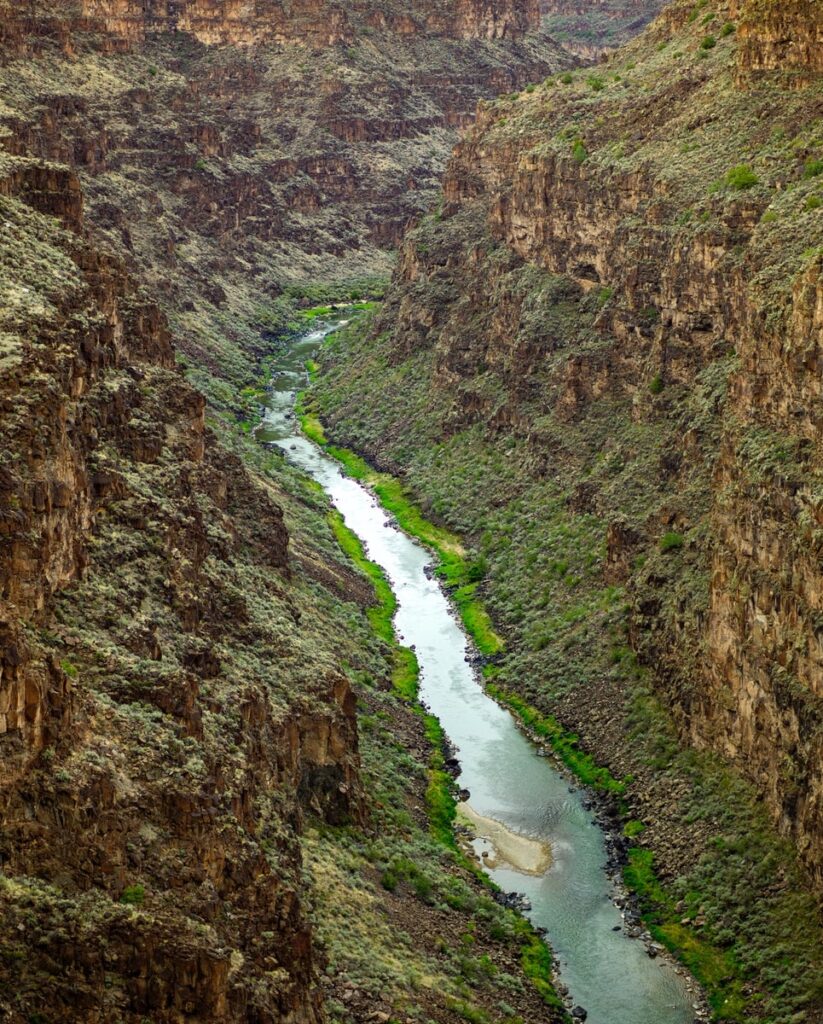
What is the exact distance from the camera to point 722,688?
87250 mm

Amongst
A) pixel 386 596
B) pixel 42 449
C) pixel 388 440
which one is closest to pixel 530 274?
pixel 388 440

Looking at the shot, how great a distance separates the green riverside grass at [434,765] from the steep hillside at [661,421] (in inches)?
207

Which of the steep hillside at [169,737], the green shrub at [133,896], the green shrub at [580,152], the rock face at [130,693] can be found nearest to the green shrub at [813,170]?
the green shrub at [580,152]

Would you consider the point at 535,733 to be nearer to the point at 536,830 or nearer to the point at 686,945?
the point at 536,830

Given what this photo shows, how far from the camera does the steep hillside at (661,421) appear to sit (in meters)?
80.2

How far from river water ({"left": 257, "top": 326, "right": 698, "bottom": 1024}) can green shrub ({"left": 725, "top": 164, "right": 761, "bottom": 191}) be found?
29.9 meters

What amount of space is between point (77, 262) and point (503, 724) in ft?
103

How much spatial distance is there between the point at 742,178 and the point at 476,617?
96.7 feet

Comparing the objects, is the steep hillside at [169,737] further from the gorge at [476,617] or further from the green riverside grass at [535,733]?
the green riverside grass at [535,733]

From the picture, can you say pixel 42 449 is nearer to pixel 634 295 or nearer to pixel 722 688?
pixel 722 688

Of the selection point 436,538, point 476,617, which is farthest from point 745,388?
point 436,538

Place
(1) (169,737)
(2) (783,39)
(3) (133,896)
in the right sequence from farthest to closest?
(2) (783,39) → (1) (169,737) → (3) (133,896)

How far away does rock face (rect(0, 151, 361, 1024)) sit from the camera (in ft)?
178

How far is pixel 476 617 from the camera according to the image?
11338 centimetres
